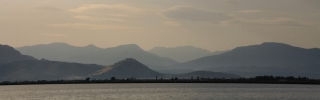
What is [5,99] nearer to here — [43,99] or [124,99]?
[43,99]

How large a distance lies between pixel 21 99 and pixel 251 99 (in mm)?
51393

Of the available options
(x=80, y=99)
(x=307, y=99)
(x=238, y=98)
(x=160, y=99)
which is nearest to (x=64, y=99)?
(x=80, y=99)

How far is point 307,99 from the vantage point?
361 ft

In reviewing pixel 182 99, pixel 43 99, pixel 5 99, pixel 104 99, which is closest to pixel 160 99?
pixel 182 99

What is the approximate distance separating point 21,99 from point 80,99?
16299 mm

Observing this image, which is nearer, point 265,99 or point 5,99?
point 265,99

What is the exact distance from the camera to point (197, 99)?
108938mm

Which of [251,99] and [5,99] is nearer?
[251,99]

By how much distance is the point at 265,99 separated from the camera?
362 ft

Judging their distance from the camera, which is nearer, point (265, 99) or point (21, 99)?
point (265, 99)

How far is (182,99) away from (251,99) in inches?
577

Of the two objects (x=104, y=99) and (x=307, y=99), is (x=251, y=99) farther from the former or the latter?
(x=104, y=99)

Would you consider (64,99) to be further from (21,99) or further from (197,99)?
(197,99)

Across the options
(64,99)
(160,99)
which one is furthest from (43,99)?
(160,99)
